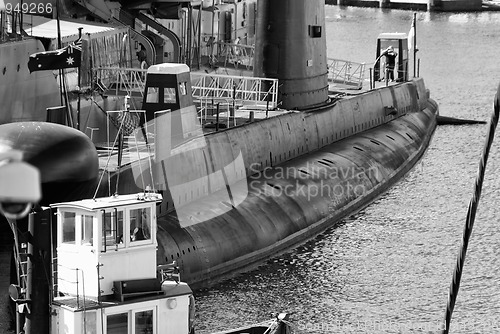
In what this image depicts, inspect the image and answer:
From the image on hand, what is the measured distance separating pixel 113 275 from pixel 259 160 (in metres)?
16.0

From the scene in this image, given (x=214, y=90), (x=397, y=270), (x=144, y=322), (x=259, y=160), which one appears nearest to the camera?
(x=144, y=322)

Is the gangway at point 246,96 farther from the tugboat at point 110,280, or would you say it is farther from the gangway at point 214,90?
the tugboat at point 110,280

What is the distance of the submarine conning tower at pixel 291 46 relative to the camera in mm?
35750

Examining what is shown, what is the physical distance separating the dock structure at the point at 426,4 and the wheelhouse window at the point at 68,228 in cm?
9171

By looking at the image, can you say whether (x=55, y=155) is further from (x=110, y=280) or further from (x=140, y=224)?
(x=110, y=280)

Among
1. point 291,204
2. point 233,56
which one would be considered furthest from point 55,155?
point 233,56

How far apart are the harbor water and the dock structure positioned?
200 feet

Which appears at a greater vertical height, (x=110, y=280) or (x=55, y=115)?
(x=55, y=115)

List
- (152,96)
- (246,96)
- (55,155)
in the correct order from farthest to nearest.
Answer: (246,96), (152,96), (55,155)

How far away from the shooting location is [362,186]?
35.0 metres

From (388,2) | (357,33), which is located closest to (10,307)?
(357,33)

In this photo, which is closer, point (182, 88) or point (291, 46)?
point (182, 88)

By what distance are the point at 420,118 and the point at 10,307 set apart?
27250 mm

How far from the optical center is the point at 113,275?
1672 cm
